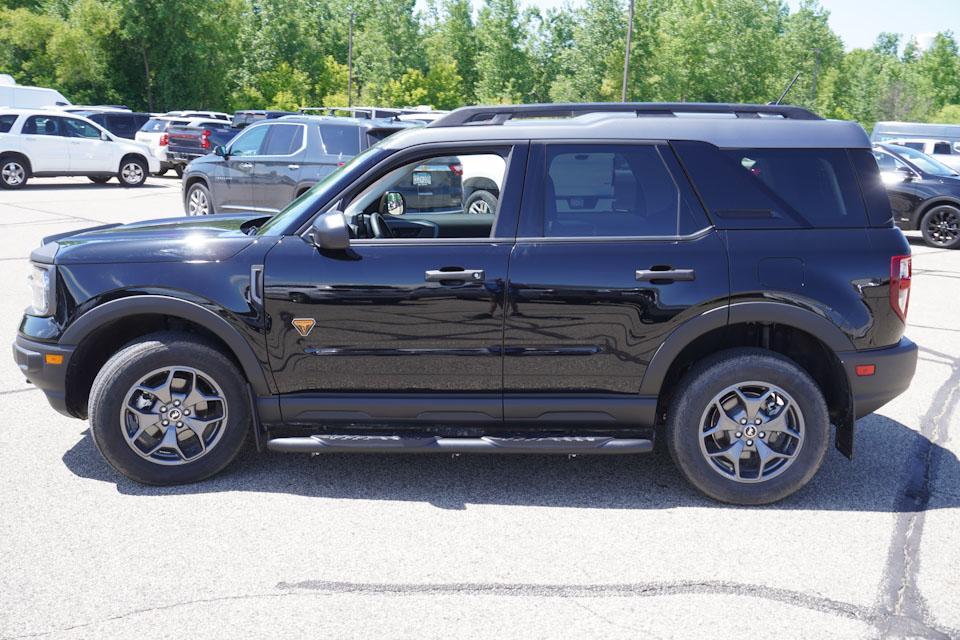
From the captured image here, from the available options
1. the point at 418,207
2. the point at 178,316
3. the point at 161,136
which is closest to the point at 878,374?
the point at 418,207

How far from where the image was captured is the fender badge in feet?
14.9

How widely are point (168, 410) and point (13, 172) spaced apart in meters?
20.0

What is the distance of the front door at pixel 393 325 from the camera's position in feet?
14.8

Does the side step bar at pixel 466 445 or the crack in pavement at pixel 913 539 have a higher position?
A: the side step bar at pixel 466 445

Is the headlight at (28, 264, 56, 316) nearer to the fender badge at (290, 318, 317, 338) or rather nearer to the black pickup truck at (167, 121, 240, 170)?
the fender badge at (290, 318, 317, 338)

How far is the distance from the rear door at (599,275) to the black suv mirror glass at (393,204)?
45.1 inches

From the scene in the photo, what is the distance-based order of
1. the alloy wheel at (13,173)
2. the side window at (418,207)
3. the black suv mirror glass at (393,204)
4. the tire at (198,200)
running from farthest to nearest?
the alloy wheel at (13,173) < the tire at (198,200) < the black suv mirror glass at (393,204) < the side window at (418,207)

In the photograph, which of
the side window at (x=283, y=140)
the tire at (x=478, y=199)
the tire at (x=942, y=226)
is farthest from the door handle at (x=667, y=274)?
the tire at (x=942, y=226)

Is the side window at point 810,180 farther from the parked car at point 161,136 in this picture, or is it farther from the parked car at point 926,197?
the parked car at point 161,136

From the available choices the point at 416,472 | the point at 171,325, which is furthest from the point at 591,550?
the point at 171,325

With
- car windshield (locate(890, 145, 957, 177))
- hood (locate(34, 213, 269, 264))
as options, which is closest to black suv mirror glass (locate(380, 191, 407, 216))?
hood (locate(34, 213, 269, 264))

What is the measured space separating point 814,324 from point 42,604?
3.51 m

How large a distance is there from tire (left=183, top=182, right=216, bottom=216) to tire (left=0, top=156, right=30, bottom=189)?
8984 millimetres

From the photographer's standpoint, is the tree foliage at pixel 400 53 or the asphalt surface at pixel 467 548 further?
the tree foliage at pixel 400 53
